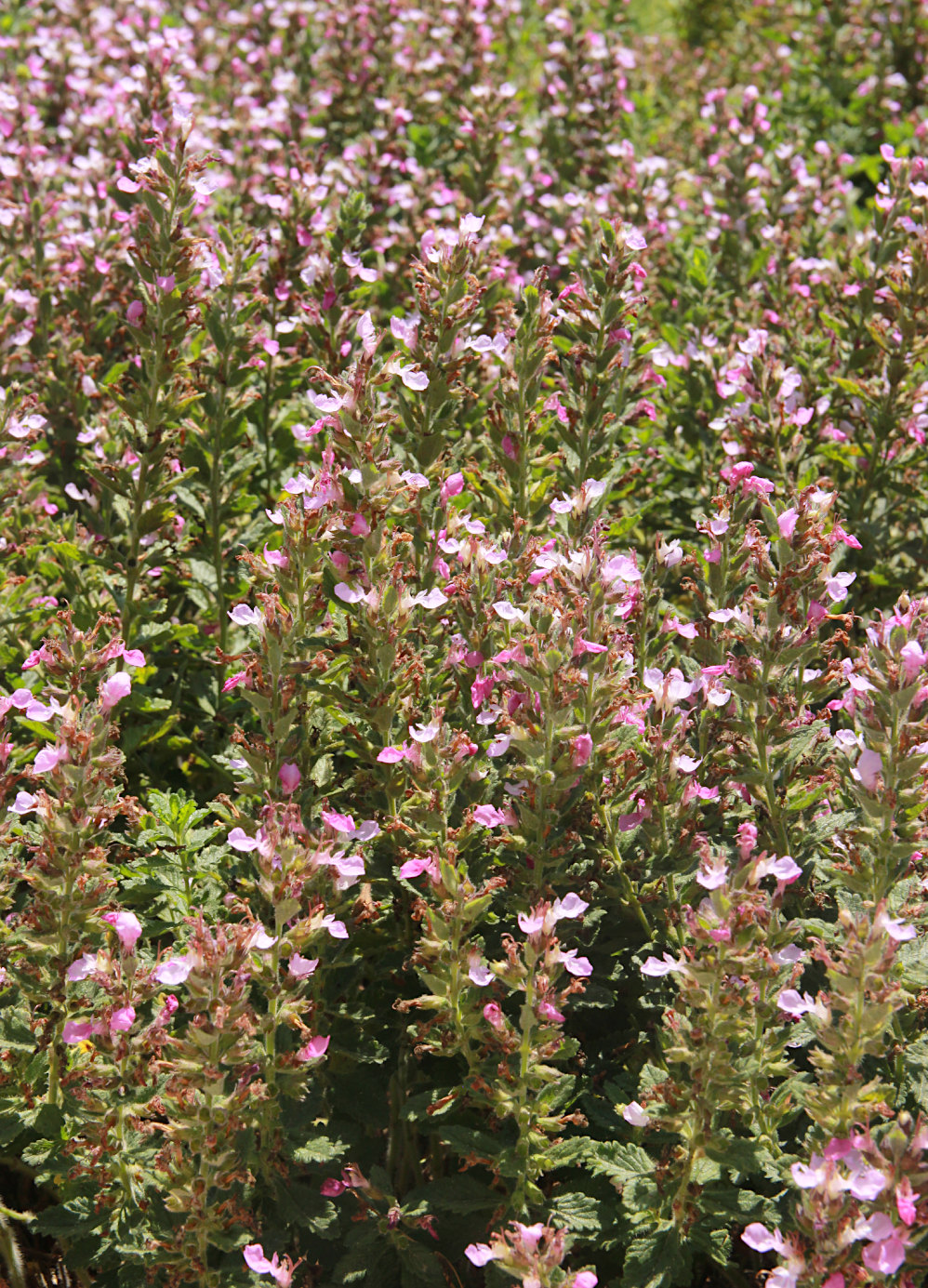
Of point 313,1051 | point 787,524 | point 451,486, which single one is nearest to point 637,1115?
point 313,1051

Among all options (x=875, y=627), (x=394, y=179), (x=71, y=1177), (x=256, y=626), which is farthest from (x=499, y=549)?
(x=394, y=179)

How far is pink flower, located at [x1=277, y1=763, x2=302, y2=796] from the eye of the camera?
242 centimetres

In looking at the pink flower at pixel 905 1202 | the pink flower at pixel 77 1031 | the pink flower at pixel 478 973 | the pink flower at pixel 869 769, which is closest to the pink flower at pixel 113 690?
the pink flower at pixel 77 1031

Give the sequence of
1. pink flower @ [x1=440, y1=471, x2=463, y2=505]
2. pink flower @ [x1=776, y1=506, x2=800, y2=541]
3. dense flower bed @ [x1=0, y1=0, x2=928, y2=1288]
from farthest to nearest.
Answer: pink flower @ [x1=440, y1=471, x2=463, y2=505] < pink flower @ [x1=776, y1=506, x2=800, y2=541] < dense flower bed @ [x1=0, y1=0, x2=928, y2=1288]

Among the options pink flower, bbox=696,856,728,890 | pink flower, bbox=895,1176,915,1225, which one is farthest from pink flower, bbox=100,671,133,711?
pink flower, bbox=895,1176,915,1225

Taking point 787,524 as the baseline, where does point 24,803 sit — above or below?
below

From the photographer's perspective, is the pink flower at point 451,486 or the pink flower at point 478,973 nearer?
the pink flower at point 478,973

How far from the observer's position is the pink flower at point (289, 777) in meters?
2.42

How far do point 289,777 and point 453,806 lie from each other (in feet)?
1.25

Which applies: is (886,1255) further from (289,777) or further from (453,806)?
(289,777)

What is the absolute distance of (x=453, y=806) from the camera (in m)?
2.62

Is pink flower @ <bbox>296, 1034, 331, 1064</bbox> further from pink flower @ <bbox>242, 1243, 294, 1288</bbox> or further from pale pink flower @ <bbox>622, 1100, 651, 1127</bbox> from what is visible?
pale pink flower @ <bbox>622, 1100, 651, 1127</bbox>

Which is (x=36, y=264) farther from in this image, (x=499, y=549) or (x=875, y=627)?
(x=875, y=627)

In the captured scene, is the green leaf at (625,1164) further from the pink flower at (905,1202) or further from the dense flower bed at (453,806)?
the pink flower at (905,1202)
